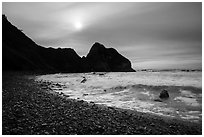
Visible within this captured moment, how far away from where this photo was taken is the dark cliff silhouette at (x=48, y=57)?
73819mm

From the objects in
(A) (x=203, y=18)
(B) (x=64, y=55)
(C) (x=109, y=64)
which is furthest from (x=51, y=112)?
(C) (x=109, y=64)

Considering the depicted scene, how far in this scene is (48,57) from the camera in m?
106

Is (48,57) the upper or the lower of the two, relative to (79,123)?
upper

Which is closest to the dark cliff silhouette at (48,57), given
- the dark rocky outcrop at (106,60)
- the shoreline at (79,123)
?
the dark rocky outcrop at (106,60)

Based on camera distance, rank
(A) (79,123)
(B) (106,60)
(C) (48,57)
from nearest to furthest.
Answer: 1. (A) (79,123)
2. (C) (48,57)
3. (B) (106,60)

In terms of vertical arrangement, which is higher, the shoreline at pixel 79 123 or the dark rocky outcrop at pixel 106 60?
the dark rocky outcrop at pixel 106 60

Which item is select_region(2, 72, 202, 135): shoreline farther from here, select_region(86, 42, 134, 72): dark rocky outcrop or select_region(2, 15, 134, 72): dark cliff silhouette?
select_region(86, 42, 134, 72): dark rocky outcrop

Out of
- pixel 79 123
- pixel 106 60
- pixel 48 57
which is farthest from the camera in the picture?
pixel 106 60

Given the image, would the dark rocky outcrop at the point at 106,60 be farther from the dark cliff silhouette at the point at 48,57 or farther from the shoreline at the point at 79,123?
the shoreline at the point at 79,123

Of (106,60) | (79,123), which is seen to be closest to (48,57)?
(106,60)

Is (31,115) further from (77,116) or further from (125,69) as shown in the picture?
(125,69)

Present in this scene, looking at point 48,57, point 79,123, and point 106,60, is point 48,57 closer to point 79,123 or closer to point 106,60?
point 106,60

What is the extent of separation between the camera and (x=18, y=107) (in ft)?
28.6

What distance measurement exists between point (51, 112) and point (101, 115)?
2727mm
